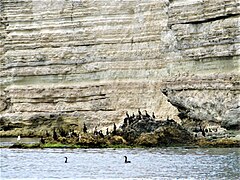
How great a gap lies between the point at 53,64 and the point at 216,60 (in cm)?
1295

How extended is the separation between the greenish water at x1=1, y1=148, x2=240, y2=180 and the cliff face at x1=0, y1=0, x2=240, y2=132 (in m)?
9.15

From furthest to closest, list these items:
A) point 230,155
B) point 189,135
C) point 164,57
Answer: point 164,57 < point 189,135 < point 230,155

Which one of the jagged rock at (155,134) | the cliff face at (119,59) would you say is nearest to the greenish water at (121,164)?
the jagged rock at (155,134)

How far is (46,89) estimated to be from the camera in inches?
2163

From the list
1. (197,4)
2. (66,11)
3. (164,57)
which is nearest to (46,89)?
(66,11)

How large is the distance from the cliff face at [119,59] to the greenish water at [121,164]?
9148 mm

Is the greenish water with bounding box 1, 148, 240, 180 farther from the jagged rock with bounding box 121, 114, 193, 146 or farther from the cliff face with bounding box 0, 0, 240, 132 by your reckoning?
the cliff face with bounding box 0, 0, 240, 132

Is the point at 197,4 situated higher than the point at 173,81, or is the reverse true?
the point at 197,4

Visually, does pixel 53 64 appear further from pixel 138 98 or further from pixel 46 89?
pixel 138 98

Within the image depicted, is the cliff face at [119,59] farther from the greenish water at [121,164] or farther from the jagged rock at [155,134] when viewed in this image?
the greenish water at [121,164]

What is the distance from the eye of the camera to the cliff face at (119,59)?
4519 cm

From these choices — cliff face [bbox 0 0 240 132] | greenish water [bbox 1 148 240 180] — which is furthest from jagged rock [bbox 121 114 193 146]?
cliff face [bbox 0 0 240 132]

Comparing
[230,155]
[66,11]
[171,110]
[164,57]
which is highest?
[66,11]

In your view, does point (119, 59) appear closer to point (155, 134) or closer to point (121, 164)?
point (155, 134)
